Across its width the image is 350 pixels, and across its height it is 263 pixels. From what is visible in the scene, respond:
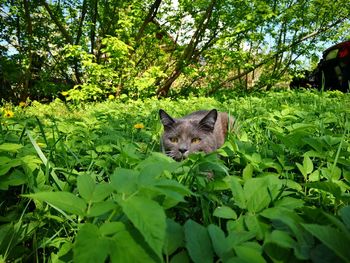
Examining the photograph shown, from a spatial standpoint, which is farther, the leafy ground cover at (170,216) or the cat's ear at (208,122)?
the cat's ear at (208,122)

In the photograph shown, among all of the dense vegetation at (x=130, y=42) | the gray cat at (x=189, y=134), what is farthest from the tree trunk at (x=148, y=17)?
the gray cat at (x=189, y=134)

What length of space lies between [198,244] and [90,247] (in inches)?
11.8

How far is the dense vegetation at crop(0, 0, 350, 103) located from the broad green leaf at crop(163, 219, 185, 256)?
7911 mm

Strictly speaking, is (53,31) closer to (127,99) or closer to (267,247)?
(127,99)

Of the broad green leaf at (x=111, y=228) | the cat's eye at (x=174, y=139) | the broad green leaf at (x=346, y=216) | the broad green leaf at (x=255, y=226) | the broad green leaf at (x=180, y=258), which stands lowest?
the cat's eye at (x=174, y=139)

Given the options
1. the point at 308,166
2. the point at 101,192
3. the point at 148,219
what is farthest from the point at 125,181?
the point at 308,166

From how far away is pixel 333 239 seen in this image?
771 millimetres

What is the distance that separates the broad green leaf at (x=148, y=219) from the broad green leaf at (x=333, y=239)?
0.38 meters

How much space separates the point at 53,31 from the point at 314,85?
30.7 feet

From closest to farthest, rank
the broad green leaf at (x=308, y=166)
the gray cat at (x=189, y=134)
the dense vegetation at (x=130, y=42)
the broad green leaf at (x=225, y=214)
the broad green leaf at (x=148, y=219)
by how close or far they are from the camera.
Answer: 1. the broad green leaf at (x=148, y=219)
2. the broad green leaf at (x=225, y=214)
3. the broad green leaf at (x=308, y=166)
4. the gray cat at (x=189, y=134)
5. the dense vegetation at (x=130, y=42)

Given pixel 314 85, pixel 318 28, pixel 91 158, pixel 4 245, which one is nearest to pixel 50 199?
pixel 4 245

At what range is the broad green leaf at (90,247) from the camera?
734mm

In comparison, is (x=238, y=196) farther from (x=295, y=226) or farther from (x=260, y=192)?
(x=295, y=226)

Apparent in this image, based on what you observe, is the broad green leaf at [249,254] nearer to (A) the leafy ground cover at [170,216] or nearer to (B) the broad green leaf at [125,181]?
(A) the leafy ground cover at [170,216]
